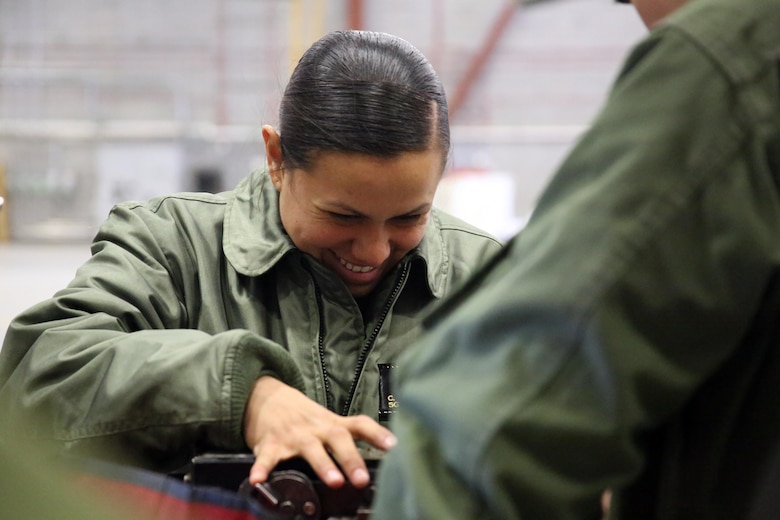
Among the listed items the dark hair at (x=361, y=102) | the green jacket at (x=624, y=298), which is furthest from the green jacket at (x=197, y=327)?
the green jacket at (x=624, y=298)

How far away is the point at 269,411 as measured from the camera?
97 centimetres

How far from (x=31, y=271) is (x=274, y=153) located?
4.29m

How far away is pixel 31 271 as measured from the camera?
5.24 m

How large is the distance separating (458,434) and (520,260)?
11 centimetres

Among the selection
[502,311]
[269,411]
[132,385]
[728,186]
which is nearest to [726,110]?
[728,186]

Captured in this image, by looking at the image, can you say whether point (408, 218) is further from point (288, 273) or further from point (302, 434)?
point (302, 434)

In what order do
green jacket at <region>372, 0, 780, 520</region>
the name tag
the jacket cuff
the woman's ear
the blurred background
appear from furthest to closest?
the blurred background
the woman's ear
the name tag
the jacket cuff
green jacket at <region>372, 0, 780, 520</region>

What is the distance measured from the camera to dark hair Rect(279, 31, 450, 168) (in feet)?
4.08

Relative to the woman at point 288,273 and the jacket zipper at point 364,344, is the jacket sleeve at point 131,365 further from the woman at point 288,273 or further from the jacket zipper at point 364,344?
the jacket zipper at point 364,344

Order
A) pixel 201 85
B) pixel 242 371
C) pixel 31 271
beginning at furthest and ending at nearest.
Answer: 1. pixel 201 85
2. pixel 31 271
3. pixel 242 371

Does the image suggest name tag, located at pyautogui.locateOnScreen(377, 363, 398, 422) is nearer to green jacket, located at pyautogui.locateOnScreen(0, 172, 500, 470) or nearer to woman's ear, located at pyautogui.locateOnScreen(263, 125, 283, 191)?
green jacket, located at pyautogui.locateOnScreen(0, 172, 500, 470)

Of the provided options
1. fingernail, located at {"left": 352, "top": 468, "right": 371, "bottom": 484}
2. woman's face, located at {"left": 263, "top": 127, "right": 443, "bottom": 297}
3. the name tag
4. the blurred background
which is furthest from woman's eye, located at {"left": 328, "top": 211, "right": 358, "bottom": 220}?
the blurred background

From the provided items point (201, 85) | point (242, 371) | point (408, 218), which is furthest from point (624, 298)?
point (201, 85)

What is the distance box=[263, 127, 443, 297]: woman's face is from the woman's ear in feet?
0.13
